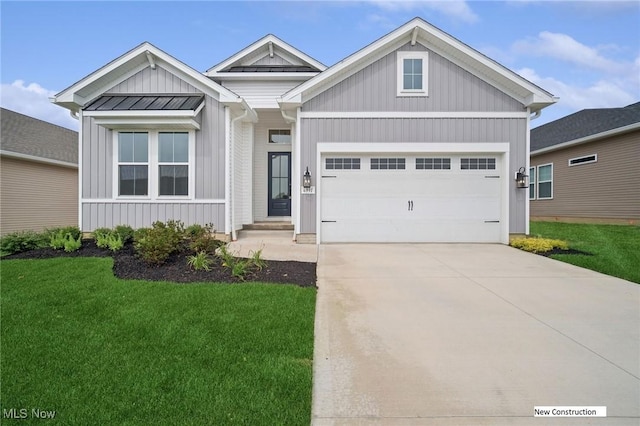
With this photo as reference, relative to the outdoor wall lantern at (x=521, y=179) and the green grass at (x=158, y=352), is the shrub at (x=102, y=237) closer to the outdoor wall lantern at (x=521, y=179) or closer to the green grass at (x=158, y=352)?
the green grass at (x=158, y=352)

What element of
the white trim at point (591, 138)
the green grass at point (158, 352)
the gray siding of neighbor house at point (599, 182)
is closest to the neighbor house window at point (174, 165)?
the green grass at point (158, 352)

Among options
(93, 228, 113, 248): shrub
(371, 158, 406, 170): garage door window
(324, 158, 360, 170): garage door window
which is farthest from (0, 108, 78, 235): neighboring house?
(371, 158, 406, 170): garage door window

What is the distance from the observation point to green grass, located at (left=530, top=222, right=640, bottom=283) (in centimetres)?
671

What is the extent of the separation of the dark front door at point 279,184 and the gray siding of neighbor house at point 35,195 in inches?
346

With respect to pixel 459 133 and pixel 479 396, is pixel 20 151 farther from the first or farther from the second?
pixel 479 396

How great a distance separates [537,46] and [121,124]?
15911mm

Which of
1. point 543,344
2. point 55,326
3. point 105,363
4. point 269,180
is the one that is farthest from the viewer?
point 269,180

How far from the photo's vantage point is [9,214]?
12008 millimetres

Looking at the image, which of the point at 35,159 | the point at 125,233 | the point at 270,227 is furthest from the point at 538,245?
the point at 35,159

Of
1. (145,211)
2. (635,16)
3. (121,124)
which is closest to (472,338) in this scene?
(145,211)

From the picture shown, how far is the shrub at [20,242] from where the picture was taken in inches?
300

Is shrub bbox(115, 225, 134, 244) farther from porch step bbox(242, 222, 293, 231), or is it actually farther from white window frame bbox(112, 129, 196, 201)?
porch step bbox(242, 222, 293, 231)

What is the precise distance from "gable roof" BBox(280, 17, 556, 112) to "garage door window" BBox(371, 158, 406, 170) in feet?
8.06

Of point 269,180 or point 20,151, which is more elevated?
point 20,151
